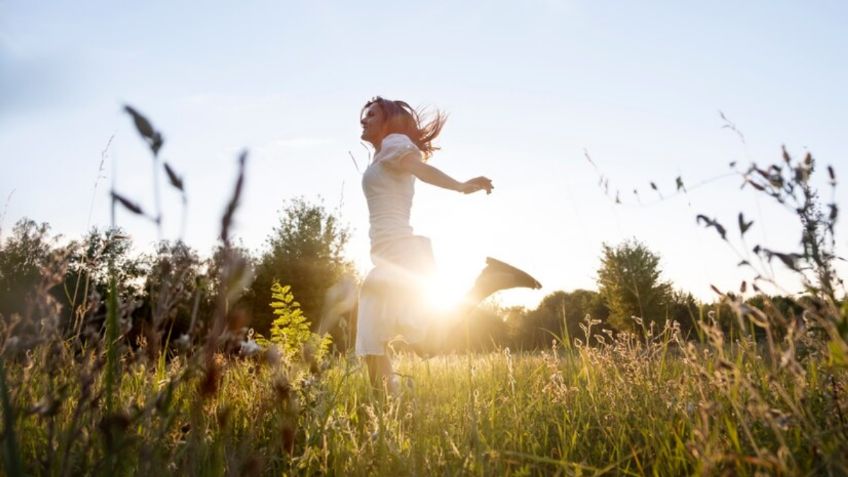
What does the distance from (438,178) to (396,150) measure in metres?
0.47

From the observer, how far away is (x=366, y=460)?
6.27 ft

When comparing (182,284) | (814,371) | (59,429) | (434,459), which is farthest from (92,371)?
(814,371)

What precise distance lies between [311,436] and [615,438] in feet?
3.96

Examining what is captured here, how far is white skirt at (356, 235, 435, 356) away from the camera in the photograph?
13.8 feet

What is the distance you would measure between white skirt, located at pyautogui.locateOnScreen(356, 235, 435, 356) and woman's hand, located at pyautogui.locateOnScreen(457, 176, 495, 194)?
784 mm

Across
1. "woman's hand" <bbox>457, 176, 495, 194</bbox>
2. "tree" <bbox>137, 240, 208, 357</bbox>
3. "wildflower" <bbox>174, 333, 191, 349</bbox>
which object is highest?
"woman's hand" <bbox>457, 176, 495, 194</bbox>

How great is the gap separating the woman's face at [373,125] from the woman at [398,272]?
0.97 ft

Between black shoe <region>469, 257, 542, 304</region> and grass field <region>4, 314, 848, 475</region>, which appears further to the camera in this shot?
black shoe <region>469, 257, 542, 304</region>

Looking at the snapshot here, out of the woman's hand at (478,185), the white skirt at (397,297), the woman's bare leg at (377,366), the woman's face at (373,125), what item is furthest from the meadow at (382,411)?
the woman's face at (373,125)

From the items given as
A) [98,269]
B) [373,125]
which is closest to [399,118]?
[373,125]

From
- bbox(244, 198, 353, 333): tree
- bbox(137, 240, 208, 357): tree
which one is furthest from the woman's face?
bbox(244, 198, 353, 333): tree

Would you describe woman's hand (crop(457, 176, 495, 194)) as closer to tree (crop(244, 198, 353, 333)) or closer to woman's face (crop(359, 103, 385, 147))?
woman's face (crop(359, 103, 385, 147))

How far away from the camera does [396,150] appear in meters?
4.25

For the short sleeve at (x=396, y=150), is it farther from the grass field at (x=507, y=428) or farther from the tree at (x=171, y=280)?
the tree at (x=171, y=280)
